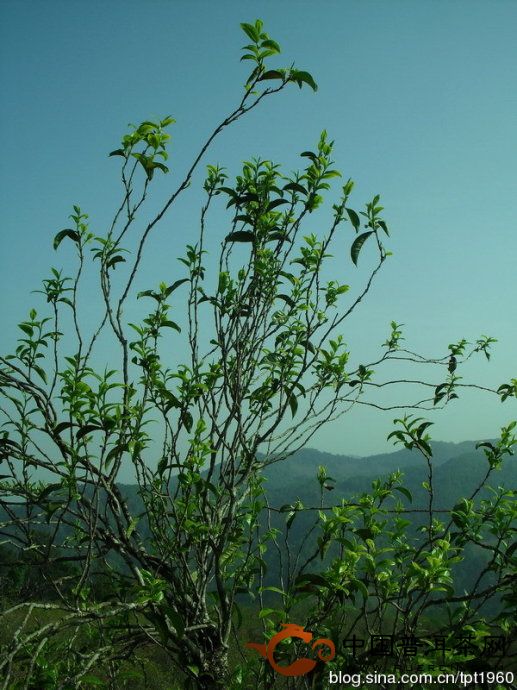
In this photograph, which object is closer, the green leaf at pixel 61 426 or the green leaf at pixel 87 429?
the green leaf at pixel 87 429

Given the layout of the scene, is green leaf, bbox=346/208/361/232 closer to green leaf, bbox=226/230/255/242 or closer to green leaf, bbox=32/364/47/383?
green leaf, bbox=226/230/255/242

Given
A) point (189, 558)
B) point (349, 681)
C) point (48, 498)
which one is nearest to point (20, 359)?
point (48, 498)

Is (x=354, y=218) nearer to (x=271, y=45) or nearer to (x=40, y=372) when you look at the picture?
(x=271, y=45)

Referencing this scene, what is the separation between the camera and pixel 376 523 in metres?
2.77

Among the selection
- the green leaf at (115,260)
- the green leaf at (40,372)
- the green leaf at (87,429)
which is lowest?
the green leaf at (87,429)

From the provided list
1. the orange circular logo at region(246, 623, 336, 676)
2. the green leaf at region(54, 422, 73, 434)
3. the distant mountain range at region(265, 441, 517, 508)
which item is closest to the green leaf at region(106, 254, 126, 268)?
the green leaf at region(54, 422, 73, 434)

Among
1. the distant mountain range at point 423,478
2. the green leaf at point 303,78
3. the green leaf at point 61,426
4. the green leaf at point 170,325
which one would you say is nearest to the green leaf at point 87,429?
the green leaf at point 61,426

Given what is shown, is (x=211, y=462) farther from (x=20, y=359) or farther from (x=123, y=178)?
(x=123, y=178)

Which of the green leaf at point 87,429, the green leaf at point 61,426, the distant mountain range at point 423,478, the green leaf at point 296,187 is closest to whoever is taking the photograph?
the green leaf at point 87,429

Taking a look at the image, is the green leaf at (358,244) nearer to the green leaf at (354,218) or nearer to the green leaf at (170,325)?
the green leaf at (354,218)

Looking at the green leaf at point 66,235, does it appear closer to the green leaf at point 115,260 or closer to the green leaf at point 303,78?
the green leaf at point 115,260

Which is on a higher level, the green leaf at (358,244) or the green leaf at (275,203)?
the green leaf at (275,203)

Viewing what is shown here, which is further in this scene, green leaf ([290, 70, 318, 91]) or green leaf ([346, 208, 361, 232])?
green leaf ([346, 208, 361, 232])

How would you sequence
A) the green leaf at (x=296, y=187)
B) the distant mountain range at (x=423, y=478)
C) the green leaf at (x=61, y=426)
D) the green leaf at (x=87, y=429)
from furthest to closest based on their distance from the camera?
the distant mountain range at (x=423, y=478) < the green leaf at (x=296, y=187) < the green leaf at (x=61, y=426) < the green leaf at (x=87, y=429)
